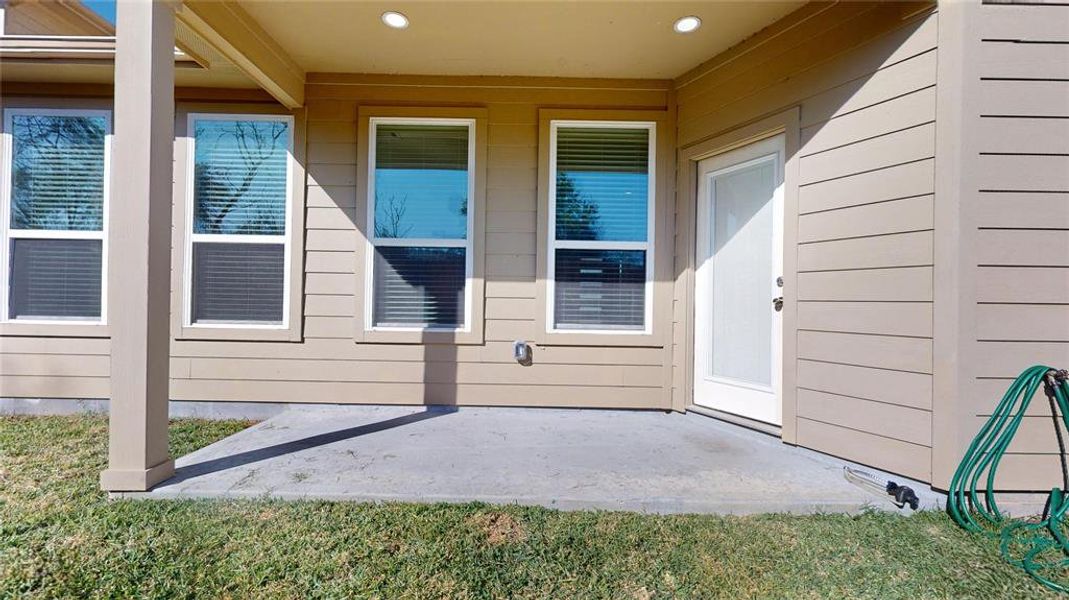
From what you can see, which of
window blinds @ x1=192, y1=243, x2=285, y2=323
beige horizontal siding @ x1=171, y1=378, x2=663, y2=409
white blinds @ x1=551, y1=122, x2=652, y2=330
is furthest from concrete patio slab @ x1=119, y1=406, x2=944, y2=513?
window blinds @ x1=192, y1=243, x2=285, y2=323

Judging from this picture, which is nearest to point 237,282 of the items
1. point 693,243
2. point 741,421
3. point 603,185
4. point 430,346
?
point 430,346

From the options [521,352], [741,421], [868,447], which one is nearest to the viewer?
[868,447]

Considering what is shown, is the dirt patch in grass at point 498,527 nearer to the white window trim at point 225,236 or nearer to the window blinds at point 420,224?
the window blinds at point 420,224

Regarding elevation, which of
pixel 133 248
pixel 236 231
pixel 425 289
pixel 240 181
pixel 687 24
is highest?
pixel 687 24

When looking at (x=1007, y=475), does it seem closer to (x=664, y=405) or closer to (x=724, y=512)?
(x=724, y=512)

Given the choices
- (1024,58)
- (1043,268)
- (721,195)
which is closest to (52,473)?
(721,195)

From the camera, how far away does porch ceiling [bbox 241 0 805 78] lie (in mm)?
2924

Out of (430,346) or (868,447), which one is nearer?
(868,447)

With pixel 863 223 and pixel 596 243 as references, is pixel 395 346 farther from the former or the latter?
pixel 863 223

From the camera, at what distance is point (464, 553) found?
1860 millimetres

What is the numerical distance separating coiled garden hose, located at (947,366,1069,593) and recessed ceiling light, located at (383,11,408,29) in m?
3.81

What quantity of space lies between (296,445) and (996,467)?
3644mm

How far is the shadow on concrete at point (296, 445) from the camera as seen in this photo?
252 centimetres

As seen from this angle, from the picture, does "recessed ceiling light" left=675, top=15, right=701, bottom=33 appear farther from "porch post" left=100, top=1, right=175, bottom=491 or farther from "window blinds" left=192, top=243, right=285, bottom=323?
"window blinds" left=192, top=243, right=285, bottom=323
